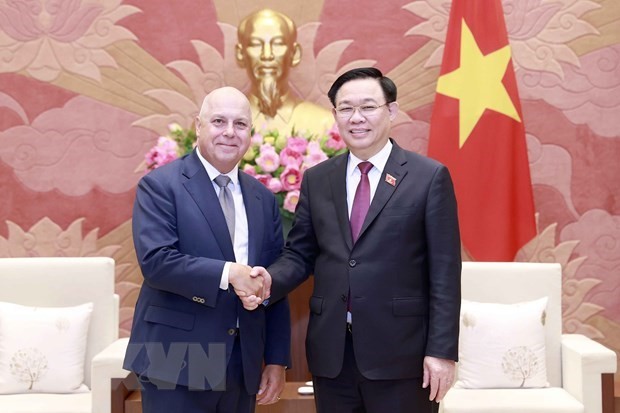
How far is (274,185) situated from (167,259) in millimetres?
1296

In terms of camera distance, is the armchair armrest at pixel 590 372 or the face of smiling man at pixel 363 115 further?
the armchair armrest at pixel 590 372

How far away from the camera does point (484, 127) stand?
3.94 metres

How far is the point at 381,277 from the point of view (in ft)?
7.35

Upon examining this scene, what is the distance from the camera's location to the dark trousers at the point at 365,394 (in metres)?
2.21

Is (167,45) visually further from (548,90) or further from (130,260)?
(548,90)

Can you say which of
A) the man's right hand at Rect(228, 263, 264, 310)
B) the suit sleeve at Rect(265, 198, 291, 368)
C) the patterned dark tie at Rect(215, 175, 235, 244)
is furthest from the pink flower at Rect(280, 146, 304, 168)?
the man's right hand at Rect(228, 263, 264, 310)

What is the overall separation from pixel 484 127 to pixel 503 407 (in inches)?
58.6

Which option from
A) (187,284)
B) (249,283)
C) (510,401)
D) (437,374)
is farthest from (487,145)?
(187,284)

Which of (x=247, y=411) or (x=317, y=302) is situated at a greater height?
(x=317, y=302)

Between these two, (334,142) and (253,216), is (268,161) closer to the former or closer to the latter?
(334,142)

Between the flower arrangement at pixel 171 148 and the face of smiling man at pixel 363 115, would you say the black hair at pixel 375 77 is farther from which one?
the flower arrangement at pixel 171 148

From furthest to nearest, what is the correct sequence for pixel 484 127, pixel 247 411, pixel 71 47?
1. pixel 71 47
2. pixel 484 127
3. pixel 247 411

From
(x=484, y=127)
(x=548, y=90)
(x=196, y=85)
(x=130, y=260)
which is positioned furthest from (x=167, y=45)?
(x=548, y=90)

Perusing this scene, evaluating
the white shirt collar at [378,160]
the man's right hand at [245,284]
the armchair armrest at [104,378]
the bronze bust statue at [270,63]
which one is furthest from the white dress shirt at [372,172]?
the bronze bust statue at [270,63]
